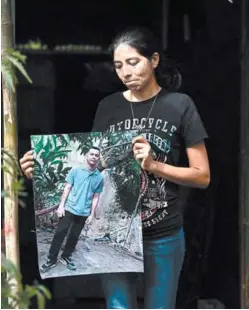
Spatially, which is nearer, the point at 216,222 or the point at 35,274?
the point at 35,274

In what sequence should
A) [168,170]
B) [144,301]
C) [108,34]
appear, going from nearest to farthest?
[168,170], [144,301], [108,34]

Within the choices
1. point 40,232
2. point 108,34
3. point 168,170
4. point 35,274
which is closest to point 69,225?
point 40,232

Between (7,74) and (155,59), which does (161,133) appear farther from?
(7,74)

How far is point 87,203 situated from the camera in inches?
123

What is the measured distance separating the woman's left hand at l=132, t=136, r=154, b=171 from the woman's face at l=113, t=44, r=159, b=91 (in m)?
0.25

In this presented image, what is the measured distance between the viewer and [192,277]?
14.9 feet

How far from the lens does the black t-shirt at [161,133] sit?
3.13 meters

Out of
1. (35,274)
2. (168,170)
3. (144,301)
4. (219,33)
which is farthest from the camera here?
(219,33)

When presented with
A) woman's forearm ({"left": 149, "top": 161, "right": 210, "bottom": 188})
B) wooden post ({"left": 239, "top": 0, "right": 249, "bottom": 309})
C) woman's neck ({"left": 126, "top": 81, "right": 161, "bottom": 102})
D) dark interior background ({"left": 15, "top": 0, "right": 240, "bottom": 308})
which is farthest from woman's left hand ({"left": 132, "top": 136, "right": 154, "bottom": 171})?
dark interior background ({"left": 15, "top": 0, "right": 240, "bottom": 308})

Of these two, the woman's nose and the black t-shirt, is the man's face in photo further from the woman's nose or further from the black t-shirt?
the woman's nose

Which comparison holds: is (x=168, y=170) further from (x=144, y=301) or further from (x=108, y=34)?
(x=108, y=34)

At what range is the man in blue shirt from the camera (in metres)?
3.09

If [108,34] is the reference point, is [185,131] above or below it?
below

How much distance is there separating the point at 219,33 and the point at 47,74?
40.5 inches
